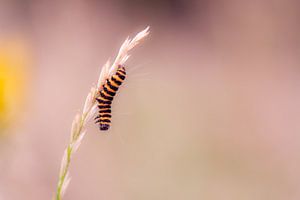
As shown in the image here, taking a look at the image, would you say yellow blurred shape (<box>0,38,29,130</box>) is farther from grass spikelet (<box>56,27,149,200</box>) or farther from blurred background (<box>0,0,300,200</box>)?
grass spikelet (<box>56,27,149,200</box>)

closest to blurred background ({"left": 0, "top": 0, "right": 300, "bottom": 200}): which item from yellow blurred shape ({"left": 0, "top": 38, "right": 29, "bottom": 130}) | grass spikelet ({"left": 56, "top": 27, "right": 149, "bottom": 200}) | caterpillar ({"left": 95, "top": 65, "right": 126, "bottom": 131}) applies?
yellow blurred shape ({"left": 0, "top": 38, "right": 29, "bottom": 130})

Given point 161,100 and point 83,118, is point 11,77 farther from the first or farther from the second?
point 161,100

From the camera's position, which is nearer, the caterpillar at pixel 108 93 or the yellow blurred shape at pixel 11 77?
the caterpillar at pixel 108 93

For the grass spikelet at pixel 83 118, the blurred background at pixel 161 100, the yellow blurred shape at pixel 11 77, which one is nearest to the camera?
the grass spikelet at pixel 83 118

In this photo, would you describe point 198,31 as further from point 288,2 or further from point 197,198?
point 197,198

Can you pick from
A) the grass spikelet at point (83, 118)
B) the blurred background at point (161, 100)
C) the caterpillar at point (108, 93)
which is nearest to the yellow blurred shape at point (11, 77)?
the blurred background at point (161, 100)

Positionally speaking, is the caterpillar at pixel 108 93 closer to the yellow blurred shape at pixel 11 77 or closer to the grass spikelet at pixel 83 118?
the grass spikelet at pixel 83 118
